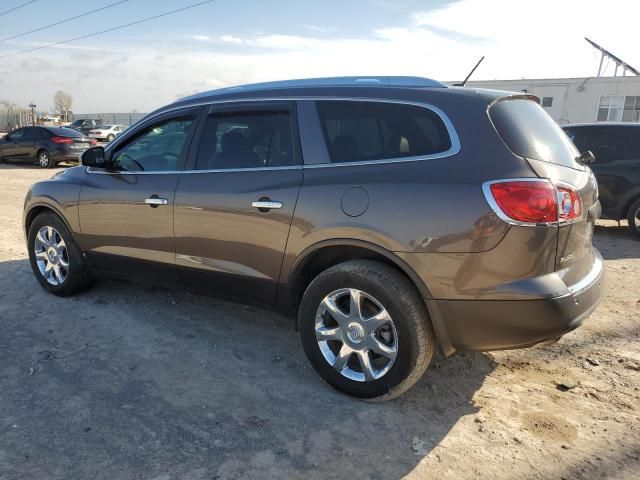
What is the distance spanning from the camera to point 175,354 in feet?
12.0

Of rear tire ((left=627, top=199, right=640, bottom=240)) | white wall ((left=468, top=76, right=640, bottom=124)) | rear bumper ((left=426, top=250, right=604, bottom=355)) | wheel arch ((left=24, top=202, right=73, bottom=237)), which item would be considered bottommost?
rear tire ((left=627, top=199, right=640, bottom=240))

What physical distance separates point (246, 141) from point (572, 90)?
28.9 m

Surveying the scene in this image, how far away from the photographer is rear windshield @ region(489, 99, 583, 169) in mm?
2697

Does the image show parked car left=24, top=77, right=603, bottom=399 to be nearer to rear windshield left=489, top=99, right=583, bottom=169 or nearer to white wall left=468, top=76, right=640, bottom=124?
rear windshield left=489, top=99, right=583, bottom=169

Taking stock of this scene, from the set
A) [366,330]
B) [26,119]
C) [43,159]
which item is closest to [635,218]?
[366,330]

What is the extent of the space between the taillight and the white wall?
2678 cm

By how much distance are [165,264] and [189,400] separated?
1.22 meters

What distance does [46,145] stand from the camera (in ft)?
55.5

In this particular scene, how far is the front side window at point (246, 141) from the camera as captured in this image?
3.35 m

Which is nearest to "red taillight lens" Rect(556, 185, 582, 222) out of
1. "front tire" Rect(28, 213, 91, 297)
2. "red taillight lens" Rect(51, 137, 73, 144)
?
"front tire" Rect(28, 213, 91, 297)

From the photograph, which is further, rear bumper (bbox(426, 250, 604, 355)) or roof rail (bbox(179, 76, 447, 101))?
roof rail (bbox(179, 76, 447, 101))

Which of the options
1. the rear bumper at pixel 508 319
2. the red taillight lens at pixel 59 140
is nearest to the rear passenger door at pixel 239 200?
the rear bumper at pixel 508 319

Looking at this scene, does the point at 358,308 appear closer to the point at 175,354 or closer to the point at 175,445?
the point at 175,445

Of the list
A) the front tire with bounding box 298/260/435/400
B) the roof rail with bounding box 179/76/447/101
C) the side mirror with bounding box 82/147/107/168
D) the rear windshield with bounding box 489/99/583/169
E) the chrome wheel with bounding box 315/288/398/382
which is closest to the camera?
the rear windshield with bounding box 489/99/583/169
